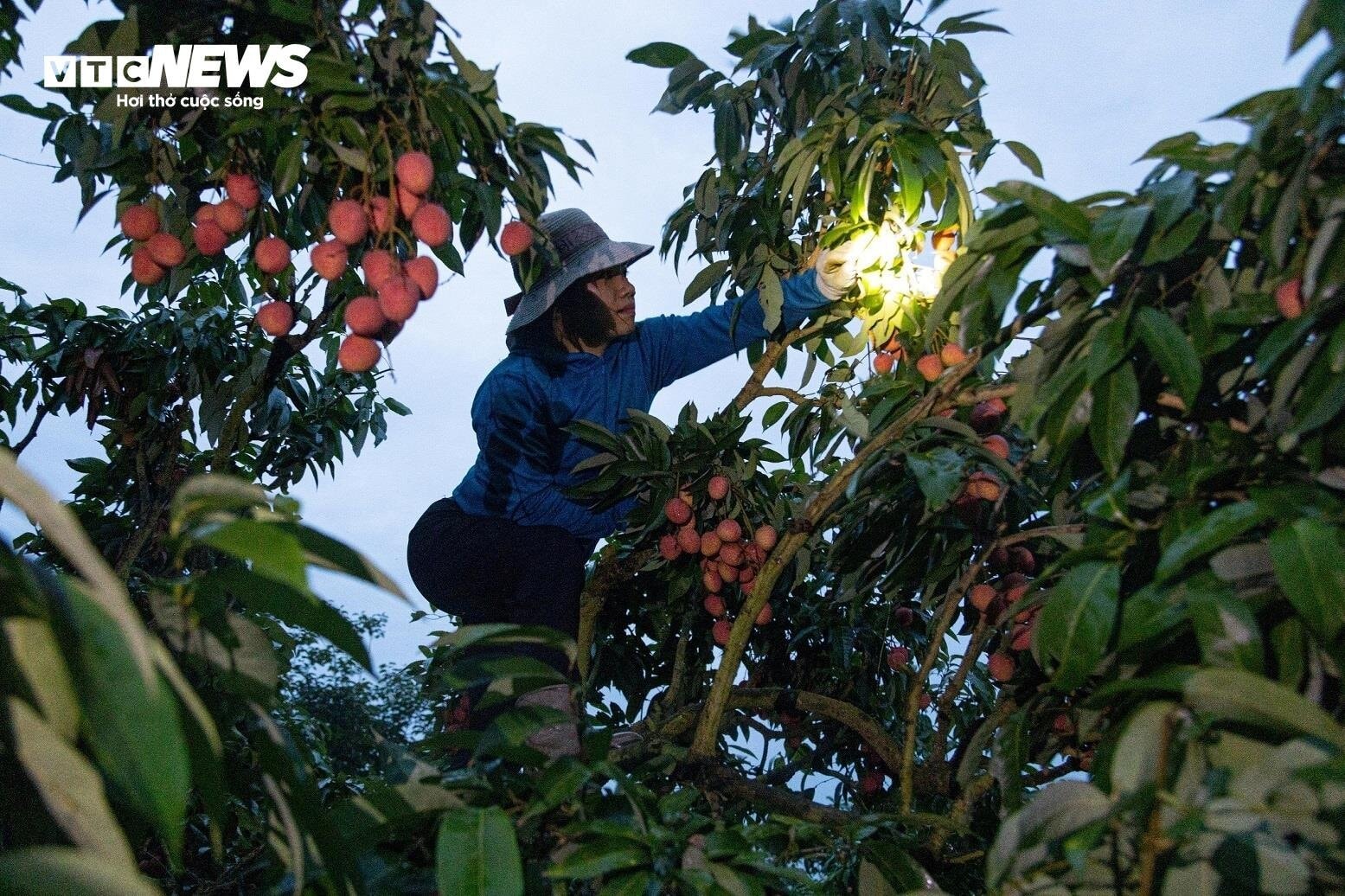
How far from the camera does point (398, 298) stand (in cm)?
A: 125

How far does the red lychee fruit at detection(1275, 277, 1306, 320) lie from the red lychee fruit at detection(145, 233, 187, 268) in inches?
45.6

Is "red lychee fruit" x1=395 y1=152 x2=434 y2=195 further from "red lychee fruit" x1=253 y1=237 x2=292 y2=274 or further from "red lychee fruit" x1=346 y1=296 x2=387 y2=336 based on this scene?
"red lychee fruit" x1=253 y1=237 x2=292 y2=274

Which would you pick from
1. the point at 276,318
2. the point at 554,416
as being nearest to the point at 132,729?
the point at 276,318

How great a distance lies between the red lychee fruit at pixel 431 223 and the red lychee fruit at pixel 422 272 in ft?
0.11

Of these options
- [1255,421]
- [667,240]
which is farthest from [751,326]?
[1255,421]

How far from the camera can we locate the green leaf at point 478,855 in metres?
0.70

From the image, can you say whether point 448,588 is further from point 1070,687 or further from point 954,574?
point 1070,687

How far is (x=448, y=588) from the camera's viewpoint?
2041 mm

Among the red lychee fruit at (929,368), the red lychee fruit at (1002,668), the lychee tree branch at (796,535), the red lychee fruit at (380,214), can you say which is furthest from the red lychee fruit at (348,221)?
the red lychee fruit at (1002,668)

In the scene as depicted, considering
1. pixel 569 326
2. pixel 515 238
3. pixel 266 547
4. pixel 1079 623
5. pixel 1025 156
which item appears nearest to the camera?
pixel 266 547

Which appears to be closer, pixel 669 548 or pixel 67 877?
pixel 67 877

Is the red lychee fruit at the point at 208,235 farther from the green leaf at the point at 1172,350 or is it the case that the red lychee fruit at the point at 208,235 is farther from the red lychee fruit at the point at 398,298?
the green leaf at the point at 1172,350

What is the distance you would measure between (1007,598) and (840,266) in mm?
596

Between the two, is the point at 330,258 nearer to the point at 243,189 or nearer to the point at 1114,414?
the point at 243,189
